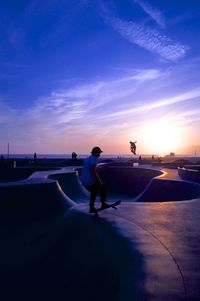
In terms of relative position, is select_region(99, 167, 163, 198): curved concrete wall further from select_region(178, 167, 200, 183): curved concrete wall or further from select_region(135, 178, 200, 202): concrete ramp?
select_region(135, 178, 200, 202): concrete ramp

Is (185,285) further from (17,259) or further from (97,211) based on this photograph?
(17,259)

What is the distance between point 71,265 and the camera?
7.67 metres

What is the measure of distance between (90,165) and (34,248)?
4.12 meters

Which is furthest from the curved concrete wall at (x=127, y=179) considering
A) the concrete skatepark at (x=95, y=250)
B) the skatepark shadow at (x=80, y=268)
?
the skatepark shadow at (x=80, y=268)

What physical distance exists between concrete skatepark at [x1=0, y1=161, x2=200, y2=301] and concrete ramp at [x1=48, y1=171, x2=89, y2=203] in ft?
21.3

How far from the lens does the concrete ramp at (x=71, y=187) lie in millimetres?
22391

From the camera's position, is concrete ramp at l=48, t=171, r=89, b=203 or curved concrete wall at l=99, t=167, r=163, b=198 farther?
curved concrete wall at l=99, t=167, r=163, b=198

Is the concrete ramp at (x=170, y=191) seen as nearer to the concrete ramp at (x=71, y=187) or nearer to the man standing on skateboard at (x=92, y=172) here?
the concrete ramp at (x=71, y=187)

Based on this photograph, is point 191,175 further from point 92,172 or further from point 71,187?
point 92,172

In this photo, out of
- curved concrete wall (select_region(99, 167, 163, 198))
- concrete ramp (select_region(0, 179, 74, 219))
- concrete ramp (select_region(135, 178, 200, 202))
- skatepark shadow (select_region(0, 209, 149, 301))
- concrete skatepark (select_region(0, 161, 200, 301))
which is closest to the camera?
concrete skatepark (select_region(0, 161, 200, 301))

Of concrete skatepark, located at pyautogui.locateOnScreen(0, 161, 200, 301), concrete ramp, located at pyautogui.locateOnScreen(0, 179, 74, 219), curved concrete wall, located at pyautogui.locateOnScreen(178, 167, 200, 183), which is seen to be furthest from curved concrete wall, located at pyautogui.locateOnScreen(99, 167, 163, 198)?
concrete ramp, located at pyautogui.locateOnScreen(0, 179, 74, 219)

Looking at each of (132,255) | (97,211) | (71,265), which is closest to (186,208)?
(97,211)

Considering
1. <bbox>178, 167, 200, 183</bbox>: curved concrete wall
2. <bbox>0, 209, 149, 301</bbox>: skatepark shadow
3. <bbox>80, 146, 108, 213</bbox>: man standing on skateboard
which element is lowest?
<bbox>0, 209, 149, 301</bbox>: skatepark shadow

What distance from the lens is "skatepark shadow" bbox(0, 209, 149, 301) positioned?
542 cm
